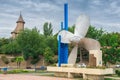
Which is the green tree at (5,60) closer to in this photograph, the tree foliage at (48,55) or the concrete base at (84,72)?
the tree foliage at (48,55)

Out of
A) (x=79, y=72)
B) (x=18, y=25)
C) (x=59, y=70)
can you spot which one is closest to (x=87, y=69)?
(x=79, y=72)

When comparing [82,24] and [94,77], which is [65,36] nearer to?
[82,24]

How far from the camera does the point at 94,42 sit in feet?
84.2

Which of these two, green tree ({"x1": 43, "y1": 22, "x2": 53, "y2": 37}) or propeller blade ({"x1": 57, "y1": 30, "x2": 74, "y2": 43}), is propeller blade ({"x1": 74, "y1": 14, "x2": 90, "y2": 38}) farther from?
green tree ({"x1": 43, "y1": 22, "x2": 53, "y2": 37})

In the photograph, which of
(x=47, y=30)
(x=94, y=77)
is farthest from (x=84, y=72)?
(x=47, y=30)

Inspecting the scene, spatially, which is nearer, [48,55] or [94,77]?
[94,77]

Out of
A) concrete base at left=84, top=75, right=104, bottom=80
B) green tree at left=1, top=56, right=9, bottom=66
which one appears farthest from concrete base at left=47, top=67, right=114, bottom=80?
green tree at left=1, top=56, right=9, bottom=66

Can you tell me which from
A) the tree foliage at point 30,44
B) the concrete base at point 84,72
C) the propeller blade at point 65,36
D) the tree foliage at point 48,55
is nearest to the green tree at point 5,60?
the tree foliage at point 30,44

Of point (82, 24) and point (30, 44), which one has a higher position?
point (82, 24)

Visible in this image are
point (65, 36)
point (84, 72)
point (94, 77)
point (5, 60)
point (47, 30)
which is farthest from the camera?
point (47, 30)

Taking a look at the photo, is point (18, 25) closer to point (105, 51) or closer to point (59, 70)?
point (105, 51)

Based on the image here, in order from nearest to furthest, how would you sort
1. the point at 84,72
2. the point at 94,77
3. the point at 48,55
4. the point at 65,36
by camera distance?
the point at 94,77
the point at 84,72
the point at 65,36
the point at 48,55

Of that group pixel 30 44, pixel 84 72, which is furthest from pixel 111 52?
pixel 30 44

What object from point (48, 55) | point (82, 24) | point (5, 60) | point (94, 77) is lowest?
point (94, 77)
